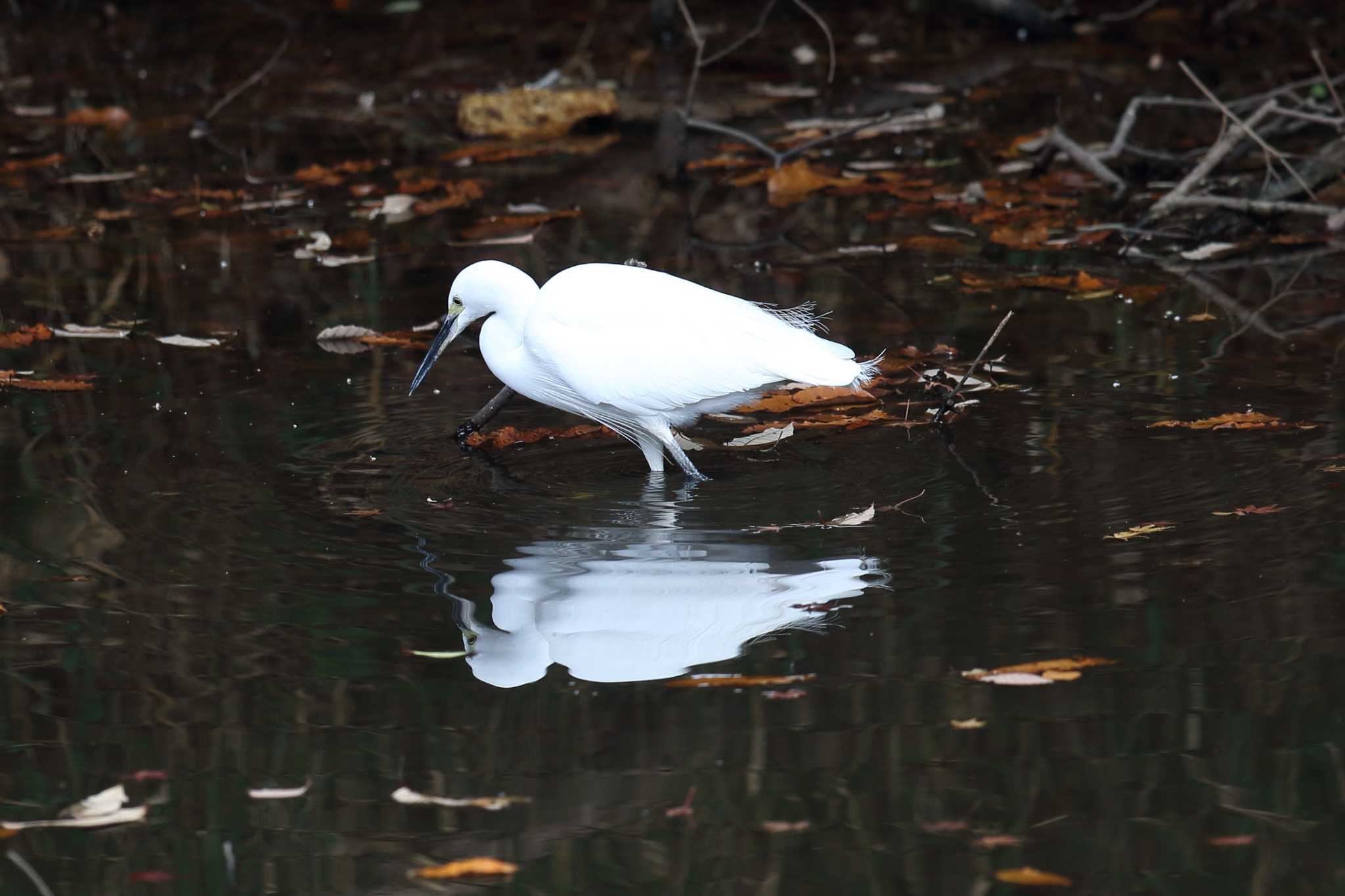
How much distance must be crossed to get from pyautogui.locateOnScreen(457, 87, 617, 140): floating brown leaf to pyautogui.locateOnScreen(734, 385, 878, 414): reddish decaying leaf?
488cm

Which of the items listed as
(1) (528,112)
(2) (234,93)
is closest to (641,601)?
(1) (528,112)

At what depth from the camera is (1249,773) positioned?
3162 mm

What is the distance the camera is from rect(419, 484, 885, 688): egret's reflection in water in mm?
3830

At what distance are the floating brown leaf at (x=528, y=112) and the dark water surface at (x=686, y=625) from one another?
3.87m

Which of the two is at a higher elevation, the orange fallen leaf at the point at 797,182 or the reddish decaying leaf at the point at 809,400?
the orange fallen leaf at the point at 797,182

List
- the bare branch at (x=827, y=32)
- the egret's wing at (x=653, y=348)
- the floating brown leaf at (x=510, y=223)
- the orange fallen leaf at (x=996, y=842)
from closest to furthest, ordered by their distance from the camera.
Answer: the orange fallen leaf at (x=996, y=842) → the egret's wing at (x=653, y=348) → the bare branch at (x=827, y=32) → the floating brown leaf at (x=510, y=223)

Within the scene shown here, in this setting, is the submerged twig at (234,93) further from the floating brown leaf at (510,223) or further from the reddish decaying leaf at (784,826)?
the reddish decaying leaf at (784,826)

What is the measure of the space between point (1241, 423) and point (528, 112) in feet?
20.1

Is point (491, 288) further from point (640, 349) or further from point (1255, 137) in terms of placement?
point (1255, 137)

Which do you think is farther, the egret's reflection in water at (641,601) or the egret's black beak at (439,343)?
the egret's black beak at (439,343)

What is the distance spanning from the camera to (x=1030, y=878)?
2.87m

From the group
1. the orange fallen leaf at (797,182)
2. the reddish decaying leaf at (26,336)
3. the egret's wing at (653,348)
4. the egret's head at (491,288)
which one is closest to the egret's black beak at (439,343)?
the egret's head at (491,288)

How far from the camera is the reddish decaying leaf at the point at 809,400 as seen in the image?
5738 mm

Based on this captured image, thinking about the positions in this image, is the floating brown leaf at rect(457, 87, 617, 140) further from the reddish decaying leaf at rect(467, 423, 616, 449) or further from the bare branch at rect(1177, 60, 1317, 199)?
the reddish decaying leaf at rect(467, 423, 616, 449)
